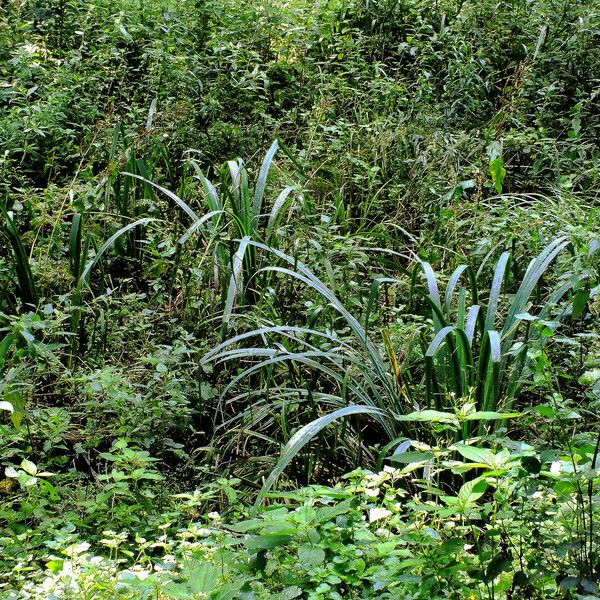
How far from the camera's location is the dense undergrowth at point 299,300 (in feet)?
6.18

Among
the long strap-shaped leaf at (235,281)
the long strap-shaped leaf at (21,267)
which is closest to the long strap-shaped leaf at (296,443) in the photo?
the long strap-shaped leaf at (235,281)

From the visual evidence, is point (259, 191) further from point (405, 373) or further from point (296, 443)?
point (296, 443)

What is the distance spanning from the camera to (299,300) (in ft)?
11.8

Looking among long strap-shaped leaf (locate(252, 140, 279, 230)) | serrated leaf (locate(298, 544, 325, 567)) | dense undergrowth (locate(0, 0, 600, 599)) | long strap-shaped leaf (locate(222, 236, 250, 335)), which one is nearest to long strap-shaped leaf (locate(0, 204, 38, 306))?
dense undergrowth (locate(0, 0, 600, 599))

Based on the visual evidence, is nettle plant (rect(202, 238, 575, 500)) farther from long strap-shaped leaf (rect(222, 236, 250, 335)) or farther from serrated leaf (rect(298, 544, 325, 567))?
serrated leaf (rect(298, 544, 325, 567))

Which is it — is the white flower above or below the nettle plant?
above

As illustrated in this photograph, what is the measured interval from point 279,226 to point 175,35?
217cm

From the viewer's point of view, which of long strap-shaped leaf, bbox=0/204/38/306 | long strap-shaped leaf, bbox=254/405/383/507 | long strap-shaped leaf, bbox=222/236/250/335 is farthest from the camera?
long strap-shaped leaf, bbox=0/204/38/306

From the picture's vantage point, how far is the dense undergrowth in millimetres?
1885

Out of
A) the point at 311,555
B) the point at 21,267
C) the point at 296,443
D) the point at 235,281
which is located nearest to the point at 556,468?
the point at 311,555

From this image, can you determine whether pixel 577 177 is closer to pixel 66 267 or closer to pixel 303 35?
pixel 303 35

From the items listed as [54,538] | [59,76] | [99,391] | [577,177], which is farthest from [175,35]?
[54,538]

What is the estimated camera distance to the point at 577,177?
4379 mm

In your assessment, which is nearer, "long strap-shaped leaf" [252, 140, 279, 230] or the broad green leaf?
"long strap-shaped leaf" [252, 140, 279, 230]
